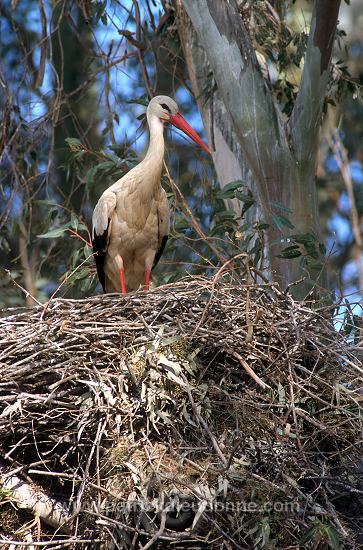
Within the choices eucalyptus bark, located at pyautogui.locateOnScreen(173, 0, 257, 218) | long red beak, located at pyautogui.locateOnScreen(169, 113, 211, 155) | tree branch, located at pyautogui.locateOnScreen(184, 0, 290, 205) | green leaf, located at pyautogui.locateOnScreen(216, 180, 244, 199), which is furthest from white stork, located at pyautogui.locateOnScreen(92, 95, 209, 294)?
eucalyptus bark, located at pyautogui.locateOnScreen(173, 0, 257, 218)

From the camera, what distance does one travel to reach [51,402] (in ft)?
17.0

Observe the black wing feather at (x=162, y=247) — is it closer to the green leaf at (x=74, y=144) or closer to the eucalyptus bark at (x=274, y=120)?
the eucalyptus bark at (x=274, y=120)

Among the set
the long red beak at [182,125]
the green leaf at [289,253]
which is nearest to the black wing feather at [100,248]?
the long red beak at [182,125]

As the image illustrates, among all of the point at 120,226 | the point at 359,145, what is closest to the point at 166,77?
the point at 359,145

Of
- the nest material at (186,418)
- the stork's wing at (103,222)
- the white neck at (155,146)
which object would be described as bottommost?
the nest material at (186,418)

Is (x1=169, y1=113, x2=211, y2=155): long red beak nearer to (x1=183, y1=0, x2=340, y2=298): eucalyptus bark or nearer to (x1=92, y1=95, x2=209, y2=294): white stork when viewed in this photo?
(x1=92, y1=95, x2=209, y2=294): white stork

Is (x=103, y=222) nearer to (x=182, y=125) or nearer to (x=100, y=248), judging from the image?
(x=100, y=248)

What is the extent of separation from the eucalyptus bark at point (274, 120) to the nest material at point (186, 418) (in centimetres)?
166

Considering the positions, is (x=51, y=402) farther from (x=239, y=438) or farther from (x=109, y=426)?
(x=239, y=438)

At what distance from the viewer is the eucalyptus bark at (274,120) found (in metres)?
7.26

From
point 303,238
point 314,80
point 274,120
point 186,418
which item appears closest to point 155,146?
point 274,120

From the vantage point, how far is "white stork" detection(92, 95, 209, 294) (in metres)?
7.35

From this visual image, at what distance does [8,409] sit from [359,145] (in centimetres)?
1003

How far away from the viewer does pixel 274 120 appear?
7500 millimetres
